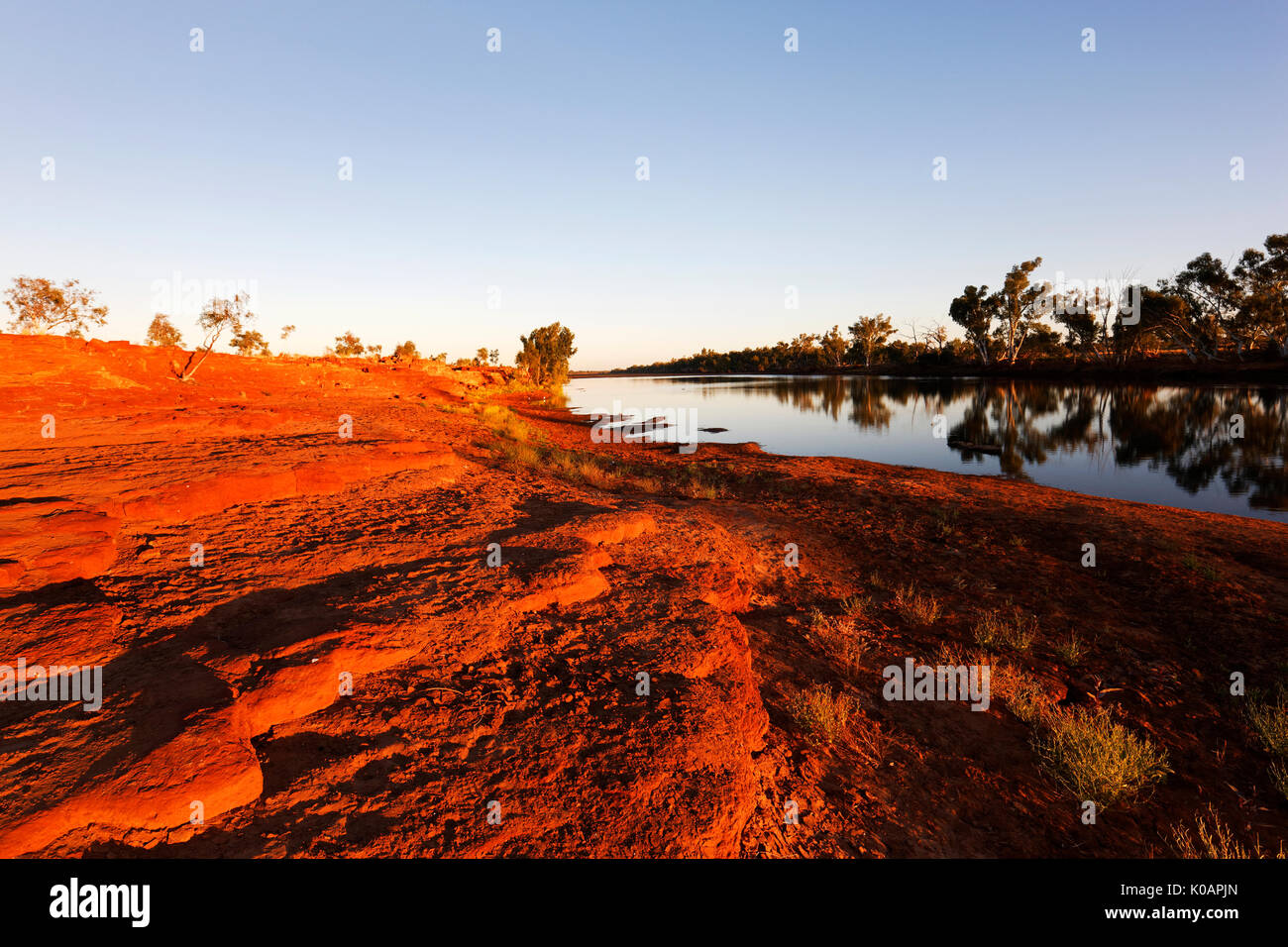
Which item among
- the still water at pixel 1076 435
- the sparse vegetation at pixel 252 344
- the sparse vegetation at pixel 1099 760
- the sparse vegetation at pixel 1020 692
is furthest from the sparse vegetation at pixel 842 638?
the sparse vegetation at pixel 252 344

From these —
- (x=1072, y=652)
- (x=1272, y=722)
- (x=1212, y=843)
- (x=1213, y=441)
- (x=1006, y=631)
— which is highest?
(x=1213, y=441)

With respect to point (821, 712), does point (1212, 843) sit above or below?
below

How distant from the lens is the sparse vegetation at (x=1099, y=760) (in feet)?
11.8

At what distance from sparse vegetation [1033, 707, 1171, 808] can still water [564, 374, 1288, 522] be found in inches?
557

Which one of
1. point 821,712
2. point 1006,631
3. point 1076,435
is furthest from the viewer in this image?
point 1076,435

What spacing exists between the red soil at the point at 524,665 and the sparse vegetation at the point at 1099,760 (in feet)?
0.45

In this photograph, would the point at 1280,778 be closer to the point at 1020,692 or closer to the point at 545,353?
the point at 1020,692

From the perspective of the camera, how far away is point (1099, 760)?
12.0 feet

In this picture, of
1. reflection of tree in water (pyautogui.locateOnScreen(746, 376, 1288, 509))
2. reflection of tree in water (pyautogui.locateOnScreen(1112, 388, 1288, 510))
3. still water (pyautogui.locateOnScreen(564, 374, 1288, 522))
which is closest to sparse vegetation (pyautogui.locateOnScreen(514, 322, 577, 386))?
still water (pyautogui.locateOnScreen(564, 374, 1288, 522))

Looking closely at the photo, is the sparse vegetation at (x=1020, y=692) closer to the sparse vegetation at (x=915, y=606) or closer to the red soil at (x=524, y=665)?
the red soil at (x=524, y=665)

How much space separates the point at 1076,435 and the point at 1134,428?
4.19 m

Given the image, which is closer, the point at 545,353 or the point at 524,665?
the point at 524,665
